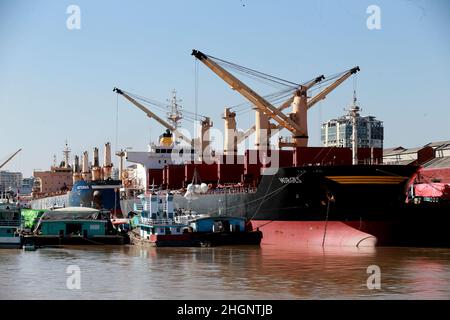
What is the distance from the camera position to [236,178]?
6122 centimetres

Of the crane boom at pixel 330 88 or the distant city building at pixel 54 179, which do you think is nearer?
the crane boom at pixel 330 88

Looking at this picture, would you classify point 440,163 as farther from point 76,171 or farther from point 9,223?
point 76,171

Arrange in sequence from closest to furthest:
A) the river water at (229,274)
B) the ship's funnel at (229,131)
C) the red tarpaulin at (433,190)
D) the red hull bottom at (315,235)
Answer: the river water at (229,274), the red hull bottom at (315,235), the red tarpaulin at (433,190), the ship's funnel at (229,131)

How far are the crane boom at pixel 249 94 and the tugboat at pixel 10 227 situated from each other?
55.4 feet

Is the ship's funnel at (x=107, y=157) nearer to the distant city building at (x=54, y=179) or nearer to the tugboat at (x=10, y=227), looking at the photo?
the distant city building at (x=54, y=179)

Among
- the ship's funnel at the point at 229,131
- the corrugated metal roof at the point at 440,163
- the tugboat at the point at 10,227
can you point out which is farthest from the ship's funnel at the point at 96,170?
the tugboat at the point at 10,227

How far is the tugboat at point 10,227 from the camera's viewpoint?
46.4m

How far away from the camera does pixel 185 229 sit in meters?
47.2

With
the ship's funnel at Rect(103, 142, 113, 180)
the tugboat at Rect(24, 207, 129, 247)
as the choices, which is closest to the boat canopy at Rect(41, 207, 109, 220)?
the tugboat at Rect(24, 207, 129, 247)
